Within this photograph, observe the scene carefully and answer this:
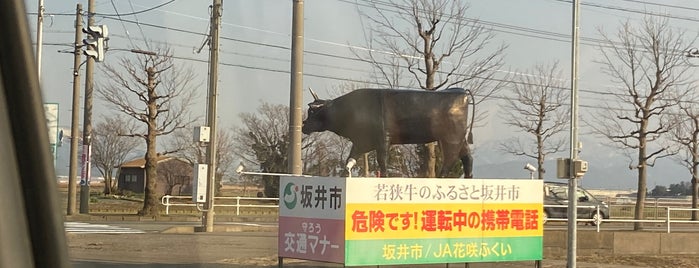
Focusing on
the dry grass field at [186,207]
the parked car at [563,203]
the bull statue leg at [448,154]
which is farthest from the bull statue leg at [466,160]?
the parked car at [563,203]

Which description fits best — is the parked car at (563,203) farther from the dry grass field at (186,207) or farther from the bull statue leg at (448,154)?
the bull statue leg at (448,154)

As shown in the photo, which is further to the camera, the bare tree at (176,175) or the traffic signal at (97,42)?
the bare tree at (176,175)

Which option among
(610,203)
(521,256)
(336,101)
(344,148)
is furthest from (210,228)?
(610,203)

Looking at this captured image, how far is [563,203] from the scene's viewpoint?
2345 cm

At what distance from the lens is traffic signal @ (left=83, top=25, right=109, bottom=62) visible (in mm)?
5488

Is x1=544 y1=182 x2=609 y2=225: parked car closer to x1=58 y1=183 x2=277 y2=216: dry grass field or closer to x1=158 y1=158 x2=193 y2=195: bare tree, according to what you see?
x1=58 y1=183 x2=277 y2=216: dry grass field

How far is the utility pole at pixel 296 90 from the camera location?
1297cm

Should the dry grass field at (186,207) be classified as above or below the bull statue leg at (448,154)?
below

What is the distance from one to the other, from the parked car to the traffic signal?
636 inches

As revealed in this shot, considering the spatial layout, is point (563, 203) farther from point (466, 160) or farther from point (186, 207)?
point (466, 160)

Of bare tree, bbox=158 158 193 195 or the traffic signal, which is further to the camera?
bare tree, bbox=158 158 193 195

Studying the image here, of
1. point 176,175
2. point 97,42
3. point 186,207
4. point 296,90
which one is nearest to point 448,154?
point 296,90

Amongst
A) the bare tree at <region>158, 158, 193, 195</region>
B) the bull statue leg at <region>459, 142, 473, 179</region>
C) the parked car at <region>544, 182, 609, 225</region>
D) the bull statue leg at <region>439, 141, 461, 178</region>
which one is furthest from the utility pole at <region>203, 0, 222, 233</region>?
the parked car at <region>544, 182, 609, 225</region>

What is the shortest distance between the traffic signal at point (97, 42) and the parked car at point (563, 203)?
636 inches
